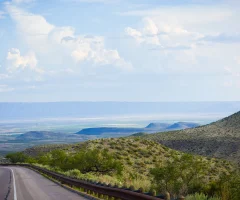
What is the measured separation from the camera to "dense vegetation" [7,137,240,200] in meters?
22.8

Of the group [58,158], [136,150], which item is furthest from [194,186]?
[136,150]

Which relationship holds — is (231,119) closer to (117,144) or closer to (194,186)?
(117,144)

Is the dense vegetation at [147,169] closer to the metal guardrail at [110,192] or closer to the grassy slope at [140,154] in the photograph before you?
the grassy slope at [140,154]

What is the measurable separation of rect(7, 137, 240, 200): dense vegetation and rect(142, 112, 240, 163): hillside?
573 inches

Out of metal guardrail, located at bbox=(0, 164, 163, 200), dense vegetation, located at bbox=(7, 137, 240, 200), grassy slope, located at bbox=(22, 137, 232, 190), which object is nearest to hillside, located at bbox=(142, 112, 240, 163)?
grassy slope, located at bbox=(22, 137, 232, 190)

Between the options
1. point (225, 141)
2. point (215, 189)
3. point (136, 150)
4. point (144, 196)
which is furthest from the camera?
point (225, 141)

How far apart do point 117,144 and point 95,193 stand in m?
58.8

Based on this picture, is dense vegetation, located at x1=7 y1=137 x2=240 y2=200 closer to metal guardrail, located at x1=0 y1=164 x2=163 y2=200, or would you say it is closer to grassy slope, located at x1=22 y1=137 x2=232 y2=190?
grassy slope, located at x1=22 y1=137 x2=232 y2=190

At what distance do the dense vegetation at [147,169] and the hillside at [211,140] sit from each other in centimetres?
1456

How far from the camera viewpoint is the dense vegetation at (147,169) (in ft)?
74.8

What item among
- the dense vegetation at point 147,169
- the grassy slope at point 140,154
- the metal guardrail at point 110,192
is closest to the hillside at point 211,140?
the grassy slope at point 140,154

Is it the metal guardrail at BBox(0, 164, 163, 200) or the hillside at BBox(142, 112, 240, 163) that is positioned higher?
the hillside at BBox(142, 112, 240, 163)

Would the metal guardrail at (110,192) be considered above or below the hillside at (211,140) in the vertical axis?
below

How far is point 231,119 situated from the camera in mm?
125688
